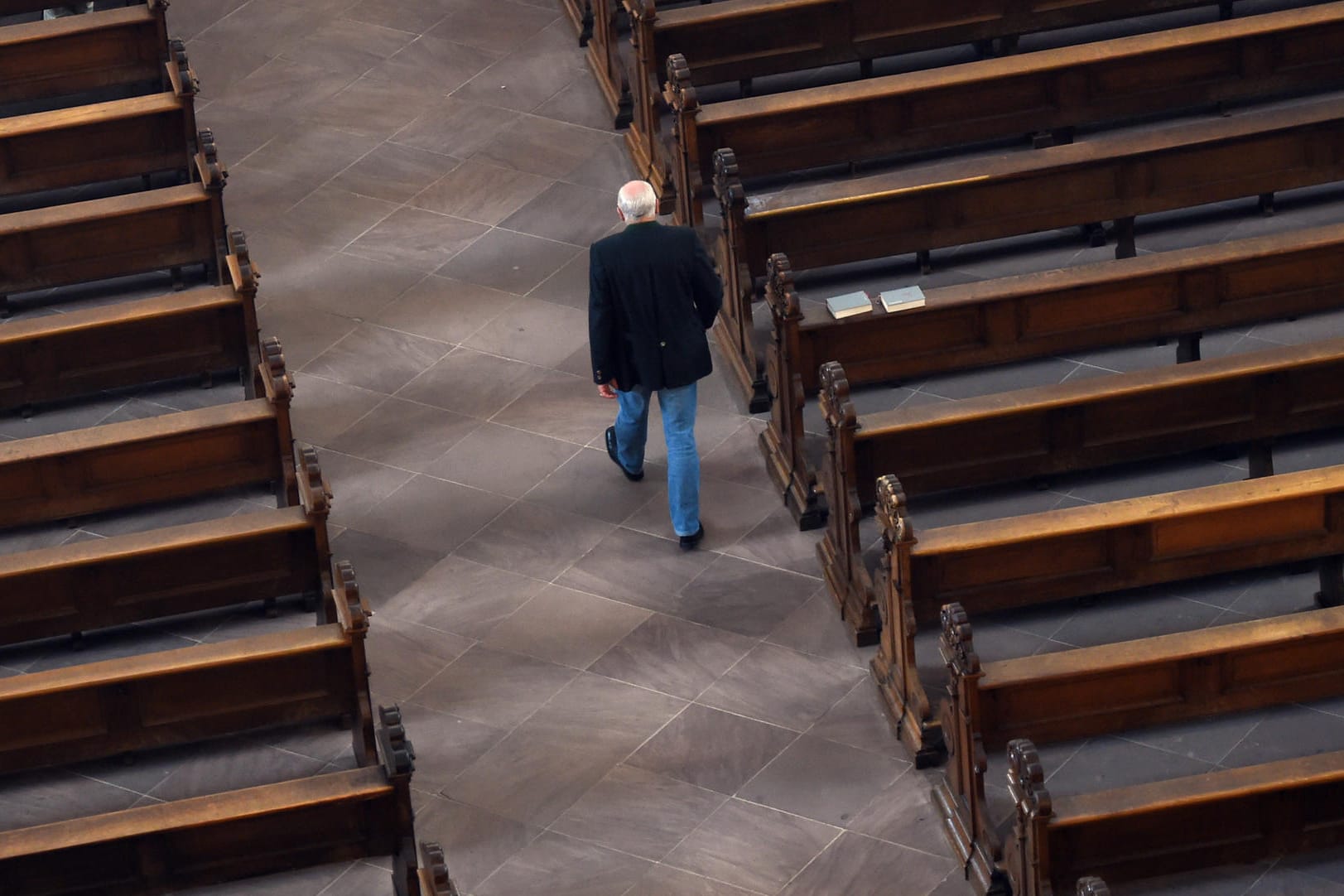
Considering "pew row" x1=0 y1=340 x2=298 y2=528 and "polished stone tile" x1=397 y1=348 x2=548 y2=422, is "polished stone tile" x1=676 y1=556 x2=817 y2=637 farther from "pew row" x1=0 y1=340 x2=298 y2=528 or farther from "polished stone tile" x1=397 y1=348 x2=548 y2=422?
"pew row" x1=0 y1=340 x2=298 y2=528

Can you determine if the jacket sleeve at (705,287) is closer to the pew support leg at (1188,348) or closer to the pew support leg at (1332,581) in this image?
the pew support leg at (1188,348)

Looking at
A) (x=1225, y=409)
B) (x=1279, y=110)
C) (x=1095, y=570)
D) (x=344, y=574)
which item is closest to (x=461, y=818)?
(x=344, y=574)

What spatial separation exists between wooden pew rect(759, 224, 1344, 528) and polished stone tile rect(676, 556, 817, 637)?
32cm

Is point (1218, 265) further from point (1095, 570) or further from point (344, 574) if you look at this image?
point (344, 574)

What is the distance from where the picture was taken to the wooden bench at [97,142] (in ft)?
34.7

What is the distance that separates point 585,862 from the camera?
7668 millimetres

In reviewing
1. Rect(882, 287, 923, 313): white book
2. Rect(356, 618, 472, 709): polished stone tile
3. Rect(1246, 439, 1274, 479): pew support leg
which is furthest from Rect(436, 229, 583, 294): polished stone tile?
Rect(1246, 439, 1274, 479): pew support leg

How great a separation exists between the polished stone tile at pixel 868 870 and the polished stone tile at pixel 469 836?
3.03 feet

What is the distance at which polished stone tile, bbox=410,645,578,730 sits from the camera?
832 cm

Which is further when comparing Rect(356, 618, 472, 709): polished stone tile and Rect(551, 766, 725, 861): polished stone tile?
Rect(356, 618, 472, 709): polished stone tile

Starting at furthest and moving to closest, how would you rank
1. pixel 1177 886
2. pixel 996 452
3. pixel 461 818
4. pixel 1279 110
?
pixel 1279 110 → pixel 996 452 → pixel 461 818 → pixel 1177 886

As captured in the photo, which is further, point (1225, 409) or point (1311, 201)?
point (1311, 201)

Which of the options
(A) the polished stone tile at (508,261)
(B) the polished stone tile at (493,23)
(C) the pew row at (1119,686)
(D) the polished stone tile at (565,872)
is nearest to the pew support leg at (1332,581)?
(C) the pew row at (1119,686)

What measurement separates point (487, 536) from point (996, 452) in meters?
1.97
